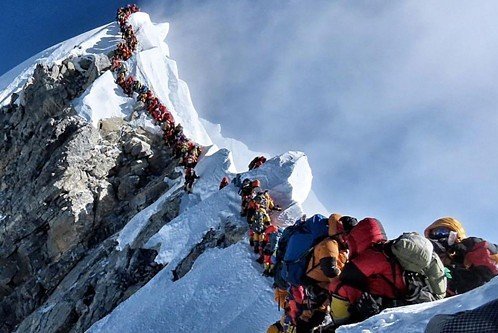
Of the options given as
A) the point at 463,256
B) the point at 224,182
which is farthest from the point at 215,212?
the point at 463,256

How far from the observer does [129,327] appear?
39.0 ft

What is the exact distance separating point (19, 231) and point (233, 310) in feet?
55.7

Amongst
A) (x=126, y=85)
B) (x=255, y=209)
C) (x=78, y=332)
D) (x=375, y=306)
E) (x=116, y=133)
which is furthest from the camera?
(x=126, y=85)

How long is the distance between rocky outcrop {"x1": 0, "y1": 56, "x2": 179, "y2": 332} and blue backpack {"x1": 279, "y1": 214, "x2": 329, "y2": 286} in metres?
9.59

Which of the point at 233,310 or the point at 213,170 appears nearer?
the point at 233,310

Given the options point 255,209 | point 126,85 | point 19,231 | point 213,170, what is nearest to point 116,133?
point 126,85

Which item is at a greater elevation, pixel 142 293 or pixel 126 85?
pixel 126 85

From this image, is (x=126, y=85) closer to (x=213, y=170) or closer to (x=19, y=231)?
(x=19, y=231)

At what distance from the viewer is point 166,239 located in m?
15.9

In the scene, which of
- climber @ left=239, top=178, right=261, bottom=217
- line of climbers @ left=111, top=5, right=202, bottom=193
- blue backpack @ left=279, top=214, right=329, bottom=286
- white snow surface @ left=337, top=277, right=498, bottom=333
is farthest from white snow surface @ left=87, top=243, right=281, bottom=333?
line of climbers @ left=111, top=5, right=202, bottom=193

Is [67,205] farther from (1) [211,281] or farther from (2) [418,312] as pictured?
(2) [418,312]

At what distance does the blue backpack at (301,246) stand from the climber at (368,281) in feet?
3.72

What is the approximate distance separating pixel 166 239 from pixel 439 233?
1018cm

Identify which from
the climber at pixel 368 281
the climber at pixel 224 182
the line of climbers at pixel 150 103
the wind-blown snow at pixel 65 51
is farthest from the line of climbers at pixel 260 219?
the wind-blown snow at pixel 65 51
